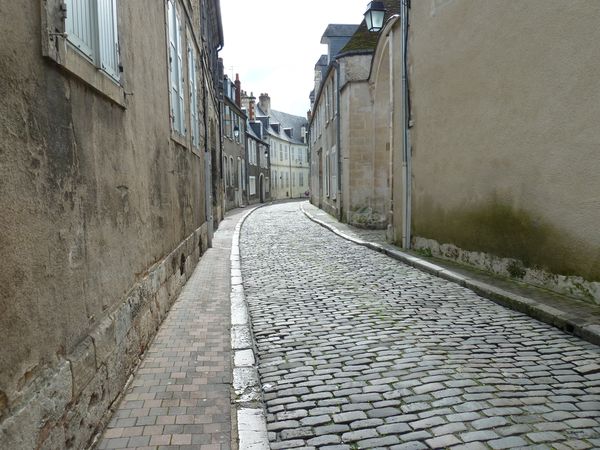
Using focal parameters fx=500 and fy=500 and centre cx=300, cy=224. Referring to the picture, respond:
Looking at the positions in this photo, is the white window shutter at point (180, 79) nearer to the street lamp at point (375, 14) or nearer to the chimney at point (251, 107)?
the street lamp at point (375, 14)

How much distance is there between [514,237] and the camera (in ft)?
21.8

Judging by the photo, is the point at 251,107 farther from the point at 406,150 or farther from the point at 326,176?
the point at 406,150

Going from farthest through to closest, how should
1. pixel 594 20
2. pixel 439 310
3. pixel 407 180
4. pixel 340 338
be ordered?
1. pixel 407 180
2. pixel 439 310
3. pixel 594 20
4. pixel 340 338

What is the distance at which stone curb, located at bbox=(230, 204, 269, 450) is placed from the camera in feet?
9.64

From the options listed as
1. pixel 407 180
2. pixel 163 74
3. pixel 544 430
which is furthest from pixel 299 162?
pixel 544 430

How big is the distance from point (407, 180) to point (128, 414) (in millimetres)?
8104

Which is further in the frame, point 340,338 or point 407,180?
point 407,180

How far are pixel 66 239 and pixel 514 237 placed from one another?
5.71 metres

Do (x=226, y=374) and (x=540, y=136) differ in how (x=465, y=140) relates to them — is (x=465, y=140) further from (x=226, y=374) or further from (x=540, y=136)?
(x=226, y=374)

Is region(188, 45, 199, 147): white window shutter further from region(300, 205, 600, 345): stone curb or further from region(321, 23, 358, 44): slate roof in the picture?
region(321, 23, 358, 44): slate roof

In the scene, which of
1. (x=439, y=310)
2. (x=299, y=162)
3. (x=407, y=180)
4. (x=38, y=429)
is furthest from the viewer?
(x=299, y=162)

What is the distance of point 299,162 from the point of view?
60000 millimetres

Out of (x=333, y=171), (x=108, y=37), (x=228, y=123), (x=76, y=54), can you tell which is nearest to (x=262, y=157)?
(x=228, y=123)

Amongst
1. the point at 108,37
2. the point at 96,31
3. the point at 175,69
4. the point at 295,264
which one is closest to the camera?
the point at 96,31
